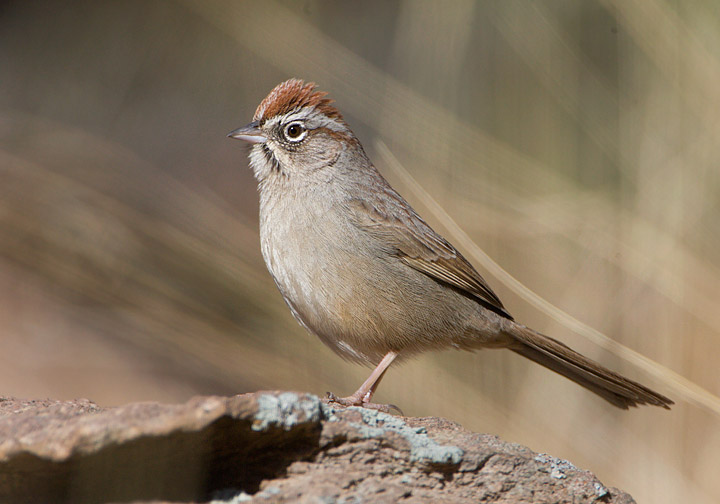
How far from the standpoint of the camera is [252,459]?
211 centimetres

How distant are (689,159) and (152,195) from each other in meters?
3.24

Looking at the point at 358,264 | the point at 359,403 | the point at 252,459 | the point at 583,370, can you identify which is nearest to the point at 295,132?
the point at 358,264

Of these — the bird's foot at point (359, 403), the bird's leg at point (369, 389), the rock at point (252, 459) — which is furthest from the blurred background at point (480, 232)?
the rock at point (252, 459)

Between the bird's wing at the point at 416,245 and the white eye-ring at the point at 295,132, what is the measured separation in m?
0.42

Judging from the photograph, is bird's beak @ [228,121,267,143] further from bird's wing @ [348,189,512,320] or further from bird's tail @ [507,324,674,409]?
bird's tail @ [507,324,674,409]

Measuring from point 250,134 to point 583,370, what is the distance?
1859 millimetres

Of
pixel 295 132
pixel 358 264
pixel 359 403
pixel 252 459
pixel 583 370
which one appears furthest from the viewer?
pixel 295 132

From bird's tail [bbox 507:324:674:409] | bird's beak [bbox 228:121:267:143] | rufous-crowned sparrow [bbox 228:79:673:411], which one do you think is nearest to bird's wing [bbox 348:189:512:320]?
rufous-crowned sparrow [bbox 228:79:673:411]

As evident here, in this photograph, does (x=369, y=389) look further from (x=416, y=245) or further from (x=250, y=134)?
(x=250, y=134)

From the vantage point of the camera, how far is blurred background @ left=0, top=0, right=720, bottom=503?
4262mm

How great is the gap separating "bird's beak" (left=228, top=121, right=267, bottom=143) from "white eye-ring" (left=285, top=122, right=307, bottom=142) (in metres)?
0.11

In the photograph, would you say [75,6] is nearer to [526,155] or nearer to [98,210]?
[98,210]

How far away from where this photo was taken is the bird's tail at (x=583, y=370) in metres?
3.77

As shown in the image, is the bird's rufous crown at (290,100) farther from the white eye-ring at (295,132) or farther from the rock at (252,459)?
the rock at (252,459)
